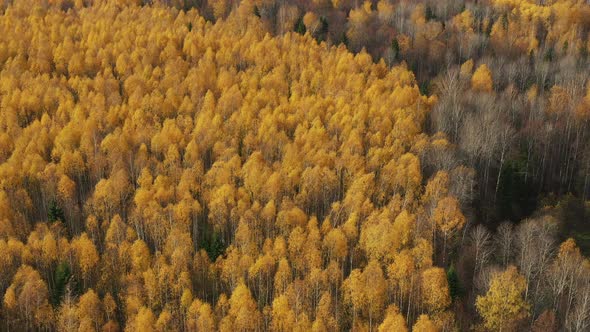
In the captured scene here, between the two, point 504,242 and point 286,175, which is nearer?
point 504,242

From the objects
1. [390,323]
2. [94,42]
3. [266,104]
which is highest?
[94,42]

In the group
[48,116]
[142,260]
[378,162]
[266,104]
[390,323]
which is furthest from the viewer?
[266,104]

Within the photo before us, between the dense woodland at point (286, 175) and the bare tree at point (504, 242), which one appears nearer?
the dense woodland at point (286, 175)

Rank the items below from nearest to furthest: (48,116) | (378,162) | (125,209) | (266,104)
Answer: (125,209), (378,162), (48,116), (266,104)

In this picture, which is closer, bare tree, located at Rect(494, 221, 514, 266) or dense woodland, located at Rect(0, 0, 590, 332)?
dense woodland, located at Rect(0, 0, 590, 332)

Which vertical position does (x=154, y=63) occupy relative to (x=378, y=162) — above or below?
above

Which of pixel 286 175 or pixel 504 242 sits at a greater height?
pixel 286 175

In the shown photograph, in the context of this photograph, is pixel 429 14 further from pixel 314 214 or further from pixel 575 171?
pixel 314 214

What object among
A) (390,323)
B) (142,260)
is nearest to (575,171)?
(390,323)
